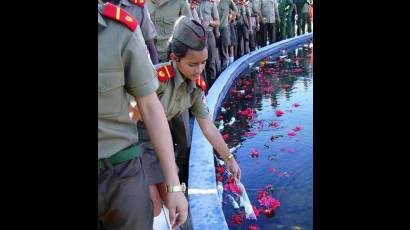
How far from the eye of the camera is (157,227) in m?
2.63

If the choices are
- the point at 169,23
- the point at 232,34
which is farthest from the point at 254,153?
the point at 232,34

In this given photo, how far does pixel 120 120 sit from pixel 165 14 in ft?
13.2

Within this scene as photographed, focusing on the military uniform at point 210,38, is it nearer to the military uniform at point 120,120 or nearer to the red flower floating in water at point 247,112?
the red flower floating in water at point 247,112

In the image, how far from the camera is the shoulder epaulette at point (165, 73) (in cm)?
274

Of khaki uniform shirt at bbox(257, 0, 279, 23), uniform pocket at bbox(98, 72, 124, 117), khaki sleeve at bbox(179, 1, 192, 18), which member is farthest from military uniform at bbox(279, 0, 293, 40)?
uniform pocket at bbox(98, 72, 124, 117)

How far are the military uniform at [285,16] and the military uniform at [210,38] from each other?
8408mm

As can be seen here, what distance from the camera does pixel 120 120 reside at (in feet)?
5.39

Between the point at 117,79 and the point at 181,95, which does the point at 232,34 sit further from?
the point at 117,79

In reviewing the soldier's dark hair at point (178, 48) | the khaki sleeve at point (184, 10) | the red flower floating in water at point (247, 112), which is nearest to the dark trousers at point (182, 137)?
the soldier's dark hair at point (178, 48)

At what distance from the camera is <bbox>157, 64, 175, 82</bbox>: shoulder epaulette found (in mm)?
2740

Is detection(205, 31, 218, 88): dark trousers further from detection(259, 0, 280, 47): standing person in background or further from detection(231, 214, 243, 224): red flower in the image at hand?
detection(259, 0, 280, 47): standing person in background
